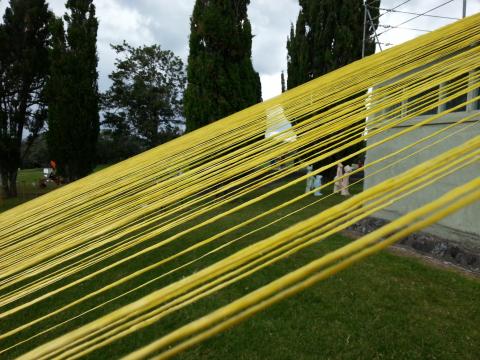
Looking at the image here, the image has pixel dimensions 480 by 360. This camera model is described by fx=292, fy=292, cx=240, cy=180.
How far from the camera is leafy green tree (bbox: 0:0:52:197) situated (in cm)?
1138

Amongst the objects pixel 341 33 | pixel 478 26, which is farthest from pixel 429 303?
pixel 341 33

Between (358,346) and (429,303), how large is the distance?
108 centimetres

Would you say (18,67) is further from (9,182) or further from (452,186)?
(452,186)

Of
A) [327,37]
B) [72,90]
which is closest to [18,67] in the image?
[72,90]

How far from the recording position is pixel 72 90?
418 inches

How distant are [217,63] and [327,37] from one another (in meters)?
4.34

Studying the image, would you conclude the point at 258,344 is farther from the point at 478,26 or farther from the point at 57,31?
the point at 57,31

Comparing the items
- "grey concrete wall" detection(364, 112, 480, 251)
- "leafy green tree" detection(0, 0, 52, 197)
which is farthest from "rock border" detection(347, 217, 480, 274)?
"leafy green tree" detection(0, 0, 52, 197)

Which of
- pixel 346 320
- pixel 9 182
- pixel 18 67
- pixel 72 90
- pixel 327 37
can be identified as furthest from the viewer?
pixel 9 182

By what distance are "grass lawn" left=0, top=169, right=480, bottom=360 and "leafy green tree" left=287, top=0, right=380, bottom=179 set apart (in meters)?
6.92

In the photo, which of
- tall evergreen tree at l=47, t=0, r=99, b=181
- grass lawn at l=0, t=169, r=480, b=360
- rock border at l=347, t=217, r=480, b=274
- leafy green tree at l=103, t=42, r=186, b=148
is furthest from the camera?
leafy green tree at l=103, t=42, r=186, b=148

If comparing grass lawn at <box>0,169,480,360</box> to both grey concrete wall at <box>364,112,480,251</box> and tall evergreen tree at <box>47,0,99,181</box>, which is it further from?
tall evergreen tree at <box>47,0,99,181</box>

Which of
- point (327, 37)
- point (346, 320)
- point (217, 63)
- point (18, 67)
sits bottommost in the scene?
point (346, 320)

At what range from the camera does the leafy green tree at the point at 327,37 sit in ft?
32.1
